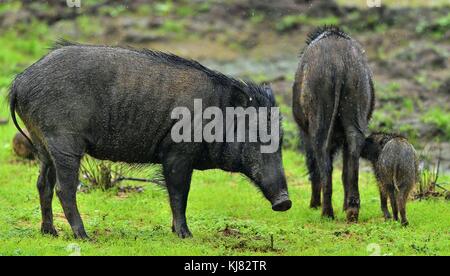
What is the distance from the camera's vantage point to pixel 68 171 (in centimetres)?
1027

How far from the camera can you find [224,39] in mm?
25500

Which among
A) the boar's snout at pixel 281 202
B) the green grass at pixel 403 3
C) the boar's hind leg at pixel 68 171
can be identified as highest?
the green grass at pixel 403 3

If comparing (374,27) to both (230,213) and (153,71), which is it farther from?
(153,71)

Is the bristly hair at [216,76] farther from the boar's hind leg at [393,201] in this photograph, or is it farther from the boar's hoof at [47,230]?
the boar's hoof at [47,230]

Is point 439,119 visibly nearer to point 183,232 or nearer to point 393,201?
point 393,201

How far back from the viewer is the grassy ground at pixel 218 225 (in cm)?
996

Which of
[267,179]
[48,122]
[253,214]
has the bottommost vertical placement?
[253,214]

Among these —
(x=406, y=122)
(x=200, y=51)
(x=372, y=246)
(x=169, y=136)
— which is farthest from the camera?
(x=200, y=51)

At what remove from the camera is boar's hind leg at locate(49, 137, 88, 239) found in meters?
10.2

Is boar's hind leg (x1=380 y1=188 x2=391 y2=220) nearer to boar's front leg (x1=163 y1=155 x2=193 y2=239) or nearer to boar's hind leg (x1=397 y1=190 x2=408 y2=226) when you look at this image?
boar's hind leg (x1=397 y1=190 x2=408 y2=226)

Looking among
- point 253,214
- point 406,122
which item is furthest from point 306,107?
point 406,122

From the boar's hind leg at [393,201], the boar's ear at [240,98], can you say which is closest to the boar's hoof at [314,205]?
the boar's hind leg at [393,201]

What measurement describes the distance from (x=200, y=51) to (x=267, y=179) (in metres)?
14.3

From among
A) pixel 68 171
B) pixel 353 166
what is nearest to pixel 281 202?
pixel 353 166
